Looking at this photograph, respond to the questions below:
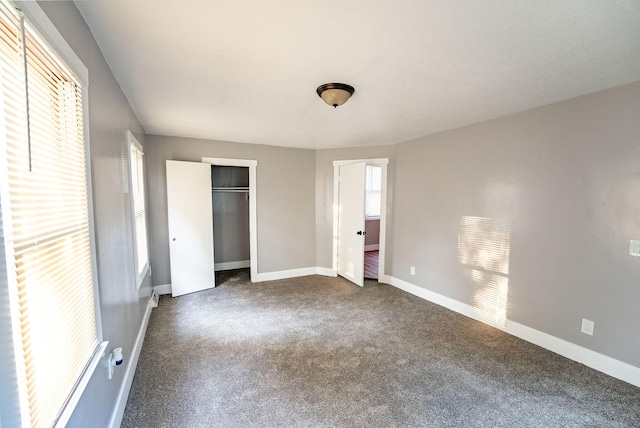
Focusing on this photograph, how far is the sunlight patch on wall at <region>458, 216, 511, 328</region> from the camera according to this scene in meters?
2.92

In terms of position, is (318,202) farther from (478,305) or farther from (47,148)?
(47,148)

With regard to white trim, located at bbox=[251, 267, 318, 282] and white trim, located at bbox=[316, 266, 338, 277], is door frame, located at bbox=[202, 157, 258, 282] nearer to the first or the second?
white trim, located at bbox=[251, 267, 318, 282]

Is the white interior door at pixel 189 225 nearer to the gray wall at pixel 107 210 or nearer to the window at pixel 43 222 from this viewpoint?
the gray wall at pixel 107 210

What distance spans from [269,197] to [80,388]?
358 cm

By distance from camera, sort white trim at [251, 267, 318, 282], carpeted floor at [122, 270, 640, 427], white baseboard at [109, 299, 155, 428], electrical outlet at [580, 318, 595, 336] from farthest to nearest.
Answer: white trim at [251, 267, 318, 282] → electrical outlet at [580, 318, 595, 336] → carpeted floor at [122, 270, 640, 427] → white baseboard at [109, 299, 155, 428]

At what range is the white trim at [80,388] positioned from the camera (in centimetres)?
98

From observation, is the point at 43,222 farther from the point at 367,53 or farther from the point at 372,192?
the point at 372,192

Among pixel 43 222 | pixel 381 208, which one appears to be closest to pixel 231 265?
pixel 381 208

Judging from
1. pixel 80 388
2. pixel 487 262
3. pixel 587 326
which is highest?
pixel 487 262

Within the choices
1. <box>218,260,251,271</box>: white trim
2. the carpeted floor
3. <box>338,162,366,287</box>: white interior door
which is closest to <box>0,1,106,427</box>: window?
the carpeted floor

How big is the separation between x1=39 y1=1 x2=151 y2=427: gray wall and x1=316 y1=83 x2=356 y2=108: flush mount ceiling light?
150 centimetres

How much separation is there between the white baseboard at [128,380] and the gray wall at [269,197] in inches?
58.0

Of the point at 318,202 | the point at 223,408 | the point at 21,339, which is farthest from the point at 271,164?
the point at 21,339

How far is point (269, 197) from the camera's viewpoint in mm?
4574
